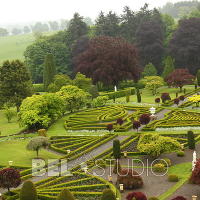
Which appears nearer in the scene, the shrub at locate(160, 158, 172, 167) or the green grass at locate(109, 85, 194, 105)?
the shrub at locate(160, 158, 172, 167)

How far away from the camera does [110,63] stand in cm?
8906

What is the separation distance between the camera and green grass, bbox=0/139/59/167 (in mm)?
46594

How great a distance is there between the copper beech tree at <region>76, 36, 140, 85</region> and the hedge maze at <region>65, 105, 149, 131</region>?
18623mm

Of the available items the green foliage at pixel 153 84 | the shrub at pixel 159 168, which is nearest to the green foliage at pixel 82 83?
the green foliage at pixel 153 84

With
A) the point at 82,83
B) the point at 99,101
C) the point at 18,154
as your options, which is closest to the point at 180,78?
the point at 99,101

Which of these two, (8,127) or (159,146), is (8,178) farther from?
(8,127)

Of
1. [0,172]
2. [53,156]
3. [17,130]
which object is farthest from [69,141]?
[0,172]

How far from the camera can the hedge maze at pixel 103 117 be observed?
59.8 m

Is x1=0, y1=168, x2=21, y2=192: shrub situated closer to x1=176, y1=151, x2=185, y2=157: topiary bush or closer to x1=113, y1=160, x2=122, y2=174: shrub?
x1=113, y1=160, x2=122, y2=174: shrub

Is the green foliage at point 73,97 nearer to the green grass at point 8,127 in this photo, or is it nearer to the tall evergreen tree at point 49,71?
the green grass at point 8,127

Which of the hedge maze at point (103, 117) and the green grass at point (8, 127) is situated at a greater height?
the hedge maze at point (103, 117)

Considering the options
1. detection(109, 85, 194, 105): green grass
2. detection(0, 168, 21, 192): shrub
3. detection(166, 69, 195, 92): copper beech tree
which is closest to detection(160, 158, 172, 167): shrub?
detection(0, 168, 21, 192): shrub

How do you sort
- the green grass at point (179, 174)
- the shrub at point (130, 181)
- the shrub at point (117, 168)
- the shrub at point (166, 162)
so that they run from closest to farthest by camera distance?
the green grass at point (179, 174) < the shrub at point (130, 181) < the shrub at point (117, 168) < the shrub at point (166, 162)

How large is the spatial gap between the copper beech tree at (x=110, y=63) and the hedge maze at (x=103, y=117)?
18.6 m
